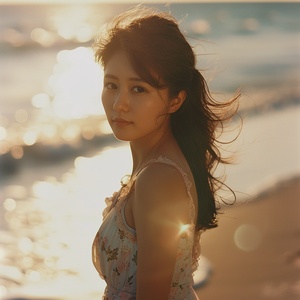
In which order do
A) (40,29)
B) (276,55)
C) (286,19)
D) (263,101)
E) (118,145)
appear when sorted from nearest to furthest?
1. (118,145)
2. (263,101)
3. (276,55)
4. (40,29)
5. (286,19)

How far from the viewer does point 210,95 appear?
10.00 ft

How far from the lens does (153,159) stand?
2.69m

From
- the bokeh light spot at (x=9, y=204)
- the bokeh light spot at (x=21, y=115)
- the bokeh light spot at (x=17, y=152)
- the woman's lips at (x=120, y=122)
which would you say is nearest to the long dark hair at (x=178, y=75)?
the woman's lips at (x=120, y=122)

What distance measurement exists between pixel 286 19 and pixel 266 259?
33.8 metres

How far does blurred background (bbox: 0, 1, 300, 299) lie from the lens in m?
7.10

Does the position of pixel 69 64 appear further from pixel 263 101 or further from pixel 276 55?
pixel 263 101

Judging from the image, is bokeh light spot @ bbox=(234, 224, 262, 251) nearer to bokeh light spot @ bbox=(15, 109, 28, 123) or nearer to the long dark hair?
the long dark hair

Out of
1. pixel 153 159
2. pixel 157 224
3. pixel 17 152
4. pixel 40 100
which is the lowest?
pixel 157 224

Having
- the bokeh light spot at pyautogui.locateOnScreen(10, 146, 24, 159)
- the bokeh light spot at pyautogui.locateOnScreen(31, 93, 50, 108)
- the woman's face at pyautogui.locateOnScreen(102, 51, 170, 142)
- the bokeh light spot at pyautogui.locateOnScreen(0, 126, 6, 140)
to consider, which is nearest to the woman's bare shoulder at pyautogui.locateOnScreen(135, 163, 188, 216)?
the woman's face at pyautogui.locateOnScreen(102, 51, 170, 142)

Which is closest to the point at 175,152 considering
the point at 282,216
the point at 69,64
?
the point at 282,216

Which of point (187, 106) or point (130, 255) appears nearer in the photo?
point (130, 255)

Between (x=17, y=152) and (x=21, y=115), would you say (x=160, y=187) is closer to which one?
(x=17, y=152)

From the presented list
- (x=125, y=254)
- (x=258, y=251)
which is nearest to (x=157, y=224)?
(x=125, y=254)

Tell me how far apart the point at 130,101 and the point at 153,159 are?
0.64 feet
